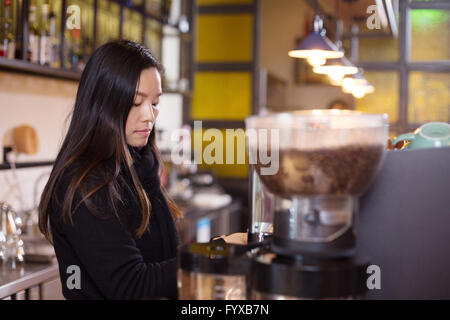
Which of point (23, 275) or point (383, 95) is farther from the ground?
point (383, 95)

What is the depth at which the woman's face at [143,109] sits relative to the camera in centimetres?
139

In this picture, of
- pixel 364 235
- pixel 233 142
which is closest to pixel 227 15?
pixel 233 142

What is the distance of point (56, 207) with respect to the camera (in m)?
1.30

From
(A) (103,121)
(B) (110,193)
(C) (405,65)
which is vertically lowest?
(B) (110,193)

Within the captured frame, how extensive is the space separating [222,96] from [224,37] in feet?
1.97

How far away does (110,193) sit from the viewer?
1.30 metres

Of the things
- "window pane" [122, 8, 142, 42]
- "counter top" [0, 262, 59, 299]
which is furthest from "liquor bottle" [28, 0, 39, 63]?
"window pane" [122, 8, 142, 42]

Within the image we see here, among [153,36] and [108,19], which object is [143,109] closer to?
[108,19]

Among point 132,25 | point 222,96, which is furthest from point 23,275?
point 222,96

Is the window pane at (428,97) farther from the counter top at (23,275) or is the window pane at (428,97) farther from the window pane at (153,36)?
the counter top at (23,275)

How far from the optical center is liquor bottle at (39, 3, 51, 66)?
295 centimetres
